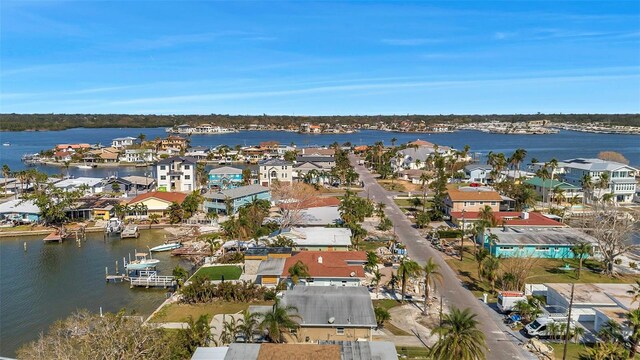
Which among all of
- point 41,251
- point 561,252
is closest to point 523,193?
point 561,252

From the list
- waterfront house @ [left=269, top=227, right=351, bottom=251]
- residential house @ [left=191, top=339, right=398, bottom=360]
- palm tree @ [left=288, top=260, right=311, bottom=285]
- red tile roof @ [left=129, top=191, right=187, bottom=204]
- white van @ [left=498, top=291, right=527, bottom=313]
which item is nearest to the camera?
residential house @ [left=191, top=339, right=398, bottom=360]

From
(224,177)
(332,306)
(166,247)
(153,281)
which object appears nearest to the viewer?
(332,306)

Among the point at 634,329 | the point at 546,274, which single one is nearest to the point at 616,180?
the point at 546,274

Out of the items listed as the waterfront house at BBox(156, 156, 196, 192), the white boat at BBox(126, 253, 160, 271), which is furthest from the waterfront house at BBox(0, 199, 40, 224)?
the white boat at BBox(126, 253, 160, 271)

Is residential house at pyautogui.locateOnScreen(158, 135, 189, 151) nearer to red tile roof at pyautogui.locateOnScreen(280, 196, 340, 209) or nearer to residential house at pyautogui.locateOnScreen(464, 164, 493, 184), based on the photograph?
residential house at pyautogui.locateOnScreen(464, 164, 493, 184)

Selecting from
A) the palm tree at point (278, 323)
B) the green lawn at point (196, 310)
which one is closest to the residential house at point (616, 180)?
the green lawn at point (196, 310)

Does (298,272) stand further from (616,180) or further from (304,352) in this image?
(616,180)
